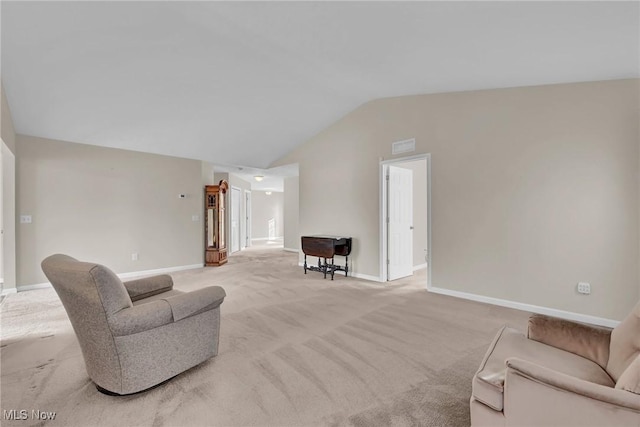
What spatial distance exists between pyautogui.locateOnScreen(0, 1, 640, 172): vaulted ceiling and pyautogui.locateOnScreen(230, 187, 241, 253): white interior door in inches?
153

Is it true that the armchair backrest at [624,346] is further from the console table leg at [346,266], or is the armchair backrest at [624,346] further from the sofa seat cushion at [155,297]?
the console table leg at [346,266]

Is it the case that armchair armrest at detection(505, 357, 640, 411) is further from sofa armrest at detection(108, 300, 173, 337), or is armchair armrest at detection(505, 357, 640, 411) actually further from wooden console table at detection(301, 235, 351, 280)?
wooden console table at detection(301, 235, 351, 280)

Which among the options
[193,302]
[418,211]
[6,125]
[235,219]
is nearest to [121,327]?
[193,302]

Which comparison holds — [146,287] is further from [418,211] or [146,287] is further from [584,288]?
[418,211]

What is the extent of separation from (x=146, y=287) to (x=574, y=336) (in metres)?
2.94

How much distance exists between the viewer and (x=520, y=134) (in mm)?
3422

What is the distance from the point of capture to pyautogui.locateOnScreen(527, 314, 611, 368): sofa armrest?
4.94 ft

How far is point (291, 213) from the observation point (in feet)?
29.4

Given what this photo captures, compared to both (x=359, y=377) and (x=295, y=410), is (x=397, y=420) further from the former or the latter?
(x=295, y=410)

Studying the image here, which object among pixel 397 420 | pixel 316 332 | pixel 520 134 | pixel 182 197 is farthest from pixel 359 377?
pixel 182 197

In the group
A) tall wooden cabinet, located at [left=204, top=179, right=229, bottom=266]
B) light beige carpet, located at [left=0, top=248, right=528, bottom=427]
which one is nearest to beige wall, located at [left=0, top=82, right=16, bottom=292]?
light beige carpet, located at [left=0, top=248, right=528, bottom=427]

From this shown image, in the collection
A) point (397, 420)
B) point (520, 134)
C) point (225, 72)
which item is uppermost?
point (225, 72)

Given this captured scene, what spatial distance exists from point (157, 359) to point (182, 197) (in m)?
4.49

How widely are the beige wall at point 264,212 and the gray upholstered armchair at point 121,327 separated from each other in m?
9.69
